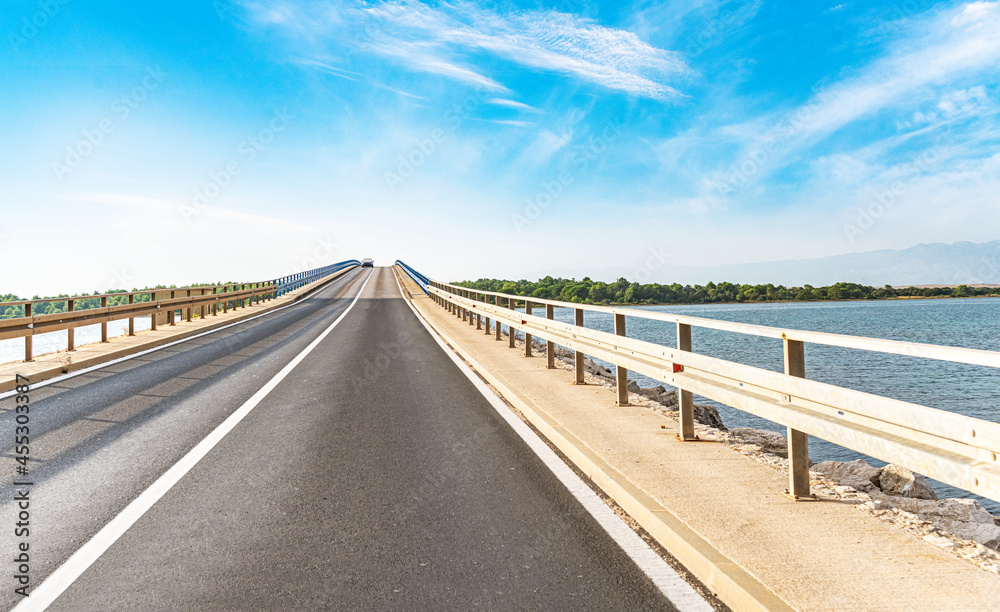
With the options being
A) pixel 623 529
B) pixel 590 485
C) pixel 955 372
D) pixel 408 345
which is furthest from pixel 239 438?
pixel 955 372

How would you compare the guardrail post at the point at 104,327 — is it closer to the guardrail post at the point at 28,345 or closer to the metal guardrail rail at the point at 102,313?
the metal guardrail rail at the point at 102,313

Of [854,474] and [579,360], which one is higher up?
[579,360]

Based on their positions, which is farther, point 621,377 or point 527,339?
point 527,339

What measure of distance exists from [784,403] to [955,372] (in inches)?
980

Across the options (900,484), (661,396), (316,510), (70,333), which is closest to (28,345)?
(70,333)

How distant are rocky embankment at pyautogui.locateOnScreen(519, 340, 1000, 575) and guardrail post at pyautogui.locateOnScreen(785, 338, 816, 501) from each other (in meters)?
0.31

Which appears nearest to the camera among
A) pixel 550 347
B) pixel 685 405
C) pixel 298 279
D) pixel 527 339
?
pixel 685 405

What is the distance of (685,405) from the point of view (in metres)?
5.84

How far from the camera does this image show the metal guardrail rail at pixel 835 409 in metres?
2.66

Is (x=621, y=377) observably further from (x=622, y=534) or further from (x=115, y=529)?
(x=115, y=529)

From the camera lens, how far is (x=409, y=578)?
3258 mm

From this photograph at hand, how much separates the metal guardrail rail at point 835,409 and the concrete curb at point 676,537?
98 cm

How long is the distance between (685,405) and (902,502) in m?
2.13

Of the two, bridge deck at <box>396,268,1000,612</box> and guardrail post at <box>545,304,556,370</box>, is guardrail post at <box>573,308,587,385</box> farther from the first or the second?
bridge deck at <box>396,268,1000,612</box>
